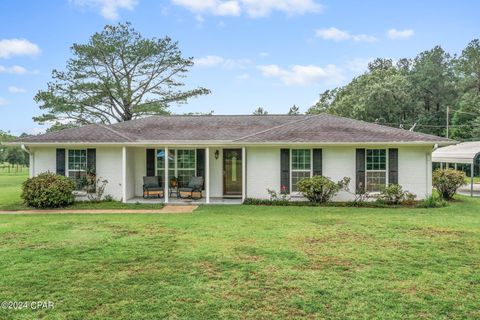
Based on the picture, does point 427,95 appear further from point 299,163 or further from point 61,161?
point 61,161

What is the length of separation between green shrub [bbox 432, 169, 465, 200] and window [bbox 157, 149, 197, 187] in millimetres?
10123

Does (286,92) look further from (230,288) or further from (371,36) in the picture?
(230,288)

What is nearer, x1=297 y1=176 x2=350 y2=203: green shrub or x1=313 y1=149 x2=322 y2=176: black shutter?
x1=297 y1=176 x2=350 y2=203: green shrub

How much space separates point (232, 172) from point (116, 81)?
17435 mm

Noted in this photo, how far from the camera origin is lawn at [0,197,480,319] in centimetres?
427

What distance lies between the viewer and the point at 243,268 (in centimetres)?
571

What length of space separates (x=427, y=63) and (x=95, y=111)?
36.6 meters

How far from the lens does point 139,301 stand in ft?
14.6

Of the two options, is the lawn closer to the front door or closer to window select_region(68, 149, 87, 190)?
window select_region(68, 149, 87, 190)

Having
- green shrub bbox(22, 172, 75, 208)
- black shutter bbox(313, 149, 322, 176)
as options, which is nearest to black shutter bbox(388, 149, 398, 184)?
black shutter bbox(313, 149, 322, 176)

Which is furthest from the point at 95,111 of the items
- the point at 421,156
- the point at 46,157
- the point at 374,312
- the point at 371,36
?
the point at 374,312

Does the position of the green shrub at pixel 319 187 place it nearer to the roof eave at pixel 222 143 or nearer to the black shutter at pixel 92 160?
the roof eave at pixel 222 143

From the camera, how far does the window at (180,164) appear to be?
14.9m

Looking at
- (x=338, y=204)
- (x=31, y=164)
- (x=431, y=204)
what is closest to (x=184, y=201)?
(x=338, y=204)
